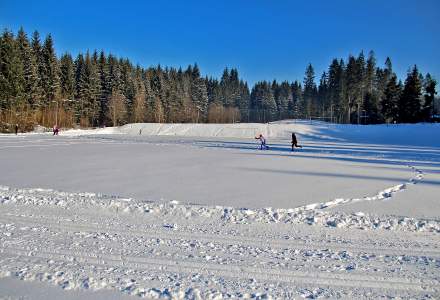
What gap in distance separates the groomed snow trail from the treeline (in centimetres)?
5719

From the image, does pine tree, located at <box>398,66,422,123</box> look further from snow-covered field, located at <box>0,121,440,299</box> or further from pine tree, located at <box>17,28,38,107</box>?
pine tree, located at <box>17,28,38,107</box>

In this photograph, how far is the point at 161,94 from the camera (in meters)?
91.2

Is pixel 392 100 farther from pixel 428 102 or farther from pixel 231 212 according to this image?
pixel 231 212

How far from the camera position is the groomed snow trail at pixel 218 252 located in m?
4.27

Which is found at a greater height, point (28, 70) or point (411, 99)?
point (28, 70)

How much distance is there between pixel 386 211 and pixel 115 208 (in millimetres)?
6186

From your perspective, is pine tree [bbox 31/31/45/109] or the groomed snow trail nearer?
the groomed snow trail

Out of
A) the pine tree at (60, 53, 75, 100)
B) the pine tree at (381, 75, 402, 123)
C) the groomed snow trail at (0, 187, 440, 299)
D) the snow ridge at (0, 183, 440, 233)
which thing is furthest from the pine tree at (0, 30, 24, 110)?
Answer: the pine tree at (381, 75, 402, 123)

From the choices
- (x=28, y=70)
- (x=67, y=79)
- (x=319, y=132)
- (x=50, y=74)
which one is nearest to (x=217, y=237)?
(x=319, y=132)

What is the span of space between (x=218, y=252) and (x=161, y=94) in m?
88.7

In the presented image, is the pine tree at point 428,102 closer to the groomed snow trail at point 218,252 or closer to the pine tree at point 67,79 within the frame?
the groomed snow trail at point 218,252

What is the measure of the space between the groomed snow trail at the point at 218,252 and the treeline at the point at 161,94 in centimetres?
5719

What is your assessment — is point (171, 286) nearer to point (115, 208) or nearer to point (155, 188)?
point (115, 208)

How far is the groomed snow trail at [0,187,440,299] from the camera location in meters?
4.27
